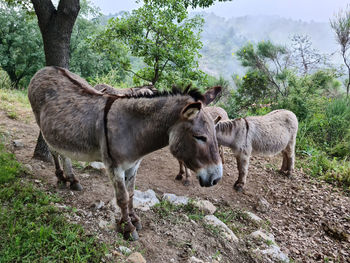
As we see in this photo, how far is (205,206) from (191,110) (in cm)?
197

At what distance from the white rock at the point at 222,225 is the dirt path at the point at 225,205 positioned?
120 mm

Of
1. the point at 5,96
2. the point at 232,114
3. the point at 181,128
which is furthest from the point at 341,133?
the point at 5,96

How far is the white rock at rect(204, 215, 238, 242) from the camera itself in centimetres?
273

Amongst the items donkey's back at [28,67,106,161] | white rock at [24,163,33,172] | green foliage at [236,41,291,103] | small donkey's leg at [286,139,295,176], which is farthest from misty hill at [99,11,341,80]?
white rock at [24,163,33,172]

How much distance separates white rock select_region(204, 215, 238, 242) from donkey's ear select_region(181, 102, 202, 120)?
172 centimetres

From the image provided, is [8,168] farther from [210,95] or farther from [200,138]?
[210,95]

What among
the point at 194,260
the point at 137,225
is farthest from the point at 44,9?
the point at 194,260

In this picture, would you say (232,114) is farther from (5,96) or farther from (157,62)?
(5,96)

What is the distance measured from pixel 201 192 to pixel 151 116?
2.21m

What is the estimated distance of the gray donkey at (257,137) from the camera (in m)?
4.07

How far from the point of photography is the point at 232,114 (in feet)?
28.8

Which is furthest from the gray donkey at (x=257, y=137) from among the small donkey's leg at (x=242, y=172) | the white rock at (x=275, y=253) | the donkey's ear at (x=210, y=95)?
the donkey's ear at (x=210, y=95)

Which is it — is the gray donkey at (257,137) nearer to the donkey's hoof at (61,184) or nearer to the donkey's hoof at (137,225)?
the donkey's hoof at (137,225)

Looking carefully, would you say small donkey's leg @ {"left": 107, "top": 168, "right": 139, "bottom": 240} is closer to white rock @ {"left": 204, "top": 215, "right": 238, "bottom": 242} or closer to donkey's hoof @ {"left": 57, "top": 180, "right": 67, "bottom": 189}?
white rock @ {"left": 204, "top": 215, "right": 238, "bottom": 242}
